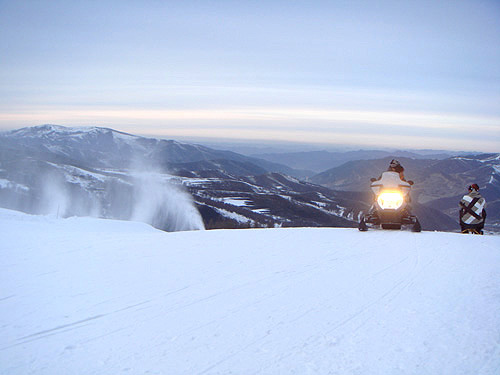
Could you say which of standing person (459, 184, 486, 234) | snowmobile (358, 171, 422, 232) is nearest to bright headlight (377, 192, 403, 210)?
snowmobile (358, 171, 422, 232)

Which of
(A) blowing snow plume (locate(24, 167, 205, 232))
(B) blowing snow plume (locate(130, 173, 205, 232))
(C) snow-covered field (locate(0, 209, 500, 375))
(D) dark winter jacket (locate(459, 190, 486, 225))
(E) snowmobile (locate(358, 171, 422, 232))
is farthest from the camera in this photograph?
(A) blowing snow plume (locate(24, 167, 205, 232))

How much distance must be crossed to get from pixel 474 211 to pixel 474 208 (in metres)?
0.11

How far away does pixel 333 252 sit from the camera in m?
8.17

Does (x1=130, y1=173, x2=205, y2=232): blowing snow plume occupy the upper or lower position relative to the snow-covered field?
lower

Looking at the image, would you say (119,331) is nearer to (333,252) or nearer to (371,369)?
(371,369)

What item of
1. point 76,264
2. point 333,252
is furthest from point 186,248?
point 333,252

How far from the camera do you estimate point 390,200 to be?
38.4 ft

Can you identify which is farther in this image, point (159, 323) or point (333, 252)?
point (333, 252)

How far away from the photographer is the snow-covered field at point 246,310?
3705mm

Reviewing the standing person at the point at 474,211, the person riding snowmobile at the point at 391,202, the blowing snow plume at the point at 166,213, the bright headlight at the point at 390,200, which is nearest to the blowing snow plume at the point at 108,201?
the blowing snow plume at the point at 166,213

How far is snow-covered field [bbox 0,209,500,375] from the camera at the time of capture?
3705 mm

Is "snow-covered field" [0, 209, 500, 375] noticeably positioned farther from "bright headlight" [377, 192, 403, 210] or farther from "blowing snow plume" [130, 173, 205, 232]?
"blowing snow plume" [130, 173, 205, 232]

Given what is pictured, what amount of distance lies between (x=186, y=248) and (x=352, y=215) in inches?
6136

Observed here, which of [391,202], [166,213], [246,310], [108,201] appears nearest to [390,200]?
[391,202]
